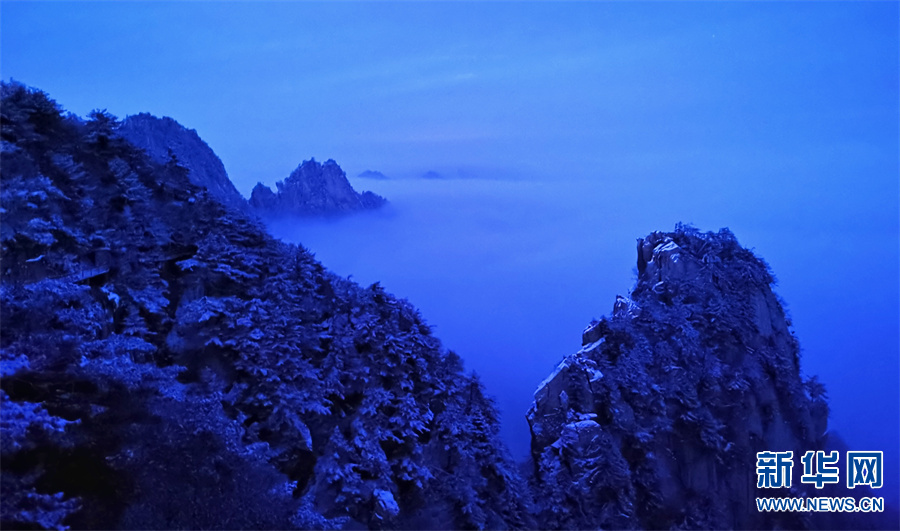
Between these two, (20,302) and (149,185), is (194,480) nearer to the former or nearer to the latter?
(20,302)

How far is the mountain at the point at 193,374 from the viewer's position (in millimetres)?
7812

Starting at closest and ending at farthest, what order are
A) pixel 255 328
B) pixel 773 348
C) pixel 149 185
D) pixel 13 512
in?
pixel 13 512
pixel 255 328
pixel 149 185
pixel 773 348

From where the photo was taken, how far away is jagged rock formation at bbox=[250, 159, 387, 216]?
12305 mm

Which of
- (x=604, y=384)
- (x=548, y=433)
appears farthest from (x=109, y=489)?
(x=604, y=384)

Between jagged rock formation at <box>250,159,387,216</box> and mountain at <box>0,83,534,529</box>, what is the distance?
217 centimetres

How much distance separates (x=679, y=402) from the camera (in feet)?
37.6

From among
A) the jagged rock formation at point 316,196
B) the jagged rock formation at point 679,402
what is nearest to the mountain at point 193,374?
the jagged rock formation at point 679,402

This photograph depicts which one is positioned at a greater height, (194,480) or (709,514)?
(709,514)

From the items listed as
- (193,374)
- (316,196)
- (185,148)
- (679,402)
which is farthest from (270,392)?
(679,402)

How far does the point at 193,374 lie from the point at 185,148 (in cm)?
467

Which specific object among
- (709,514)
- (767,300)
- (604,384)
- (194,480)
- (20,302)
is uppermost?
(767,300)

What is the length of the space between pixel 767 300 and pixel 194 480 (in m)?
10.1

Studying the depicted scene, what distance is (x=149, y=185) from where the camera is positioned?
10031 mm

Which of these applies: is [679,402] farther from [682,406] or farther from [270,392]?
[270,392]
